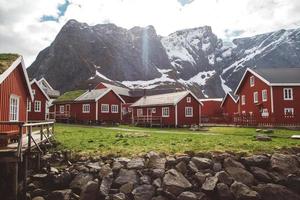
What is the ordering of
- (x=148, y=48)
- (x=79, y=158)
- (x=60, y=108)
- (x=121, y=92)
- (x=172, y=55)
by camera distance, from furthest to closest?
1. (x=172, y=55)
2. (x=148, y=48)
3. (x=121, y=92)
4. (x=60, y=108)
5. (x=79, y=158)

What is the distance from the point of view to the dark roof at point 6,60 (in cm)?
1650

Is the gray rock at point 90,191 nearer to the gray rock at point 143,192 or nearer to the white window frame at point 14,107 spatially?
the gray rock at point 143,192

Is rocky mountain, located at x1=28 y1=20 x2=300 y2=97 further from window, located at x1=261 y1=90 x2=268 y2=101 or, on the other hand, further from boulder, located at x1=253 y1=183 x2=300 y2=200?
boulder, located at x1=253 y1=183 x2=300 y2=200

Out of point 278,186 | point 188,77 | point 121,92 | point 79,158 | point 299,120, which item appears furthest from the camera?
point 188,77

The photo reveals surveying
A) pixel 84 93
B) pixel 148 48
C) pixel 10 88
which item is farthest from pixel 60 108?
pixel 148 48

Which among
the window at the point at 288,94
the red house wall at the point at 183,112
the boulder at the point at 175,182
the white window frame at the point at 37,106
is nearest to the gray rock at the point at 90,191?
the boulder at the point at 175,182

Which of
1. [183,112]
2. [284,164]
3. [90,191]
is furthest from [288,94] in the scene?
[90,191]

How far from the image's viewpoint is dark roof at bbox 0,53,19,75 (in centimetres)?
1650

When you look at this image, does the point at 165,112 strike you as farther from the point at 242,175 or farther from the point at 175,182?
the point at 175,182

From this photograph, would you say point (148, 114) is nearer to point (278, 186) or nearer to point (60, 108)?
point (60, 108)

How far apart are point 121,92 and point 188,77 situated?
4142 inches

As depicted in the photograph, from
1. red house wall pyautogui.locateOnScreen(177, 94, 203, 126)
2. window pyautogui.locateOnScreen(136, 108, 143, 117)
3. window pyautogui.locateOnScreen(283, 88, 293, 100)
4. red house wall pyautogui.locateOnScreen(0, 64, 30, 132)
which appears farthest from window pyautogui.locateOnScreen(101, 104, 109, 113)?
window pyautogui.locateOnScreen(283, 88, 293, 100)

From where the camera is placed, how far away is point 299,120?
3438cm

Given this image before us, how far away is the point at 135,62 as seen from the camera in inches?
5837
